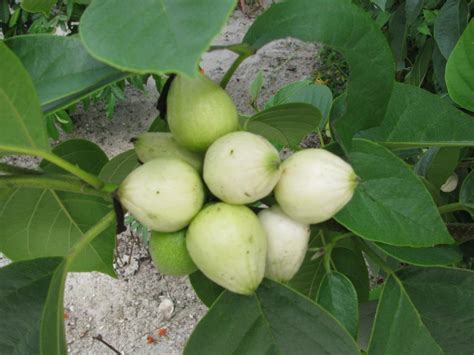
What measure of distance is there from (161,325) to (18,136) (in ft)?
6.20

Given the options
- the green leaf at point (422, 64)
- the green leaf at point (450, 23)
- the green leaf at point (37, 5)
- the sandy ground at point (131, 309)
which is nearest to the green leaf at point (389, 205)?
the green leaf at point (37, 5)

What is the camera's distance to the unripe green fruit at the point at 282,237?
0.48m

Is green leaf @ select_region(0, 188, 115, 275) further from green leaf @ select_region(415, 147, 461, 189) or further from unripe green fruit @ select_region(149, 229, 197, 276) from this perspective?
green leaf @ select_region(415, 147, 461, 189)

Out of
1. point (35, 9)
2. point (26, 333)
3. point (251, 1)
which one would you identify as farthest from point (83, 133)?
point (26, 333)

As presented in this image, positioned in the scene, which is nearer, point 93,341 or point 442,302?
point 442,302

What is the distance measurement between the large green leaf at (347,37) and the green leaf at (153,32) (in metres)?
0.12

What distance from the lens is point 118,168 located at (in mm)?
664

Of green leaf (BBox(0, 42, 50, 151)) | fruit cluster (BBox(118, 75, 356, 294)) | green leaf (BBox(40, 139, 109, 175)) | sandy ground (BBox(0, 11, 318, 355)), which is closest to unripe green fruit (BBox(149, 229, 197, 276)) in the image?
fruit cluster (BBox(118, 75, 356, 294))

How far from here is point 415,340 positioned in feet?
2.02

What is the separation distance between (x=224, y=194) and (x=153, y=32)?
153 mm

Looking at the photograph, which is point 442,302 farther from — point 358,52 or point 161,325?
point 161,325

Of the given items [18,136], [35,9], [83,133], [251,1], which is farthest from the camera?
[251,1]

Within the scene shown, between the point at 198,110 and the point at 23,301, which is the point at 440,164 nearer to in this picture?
the point at 198,110

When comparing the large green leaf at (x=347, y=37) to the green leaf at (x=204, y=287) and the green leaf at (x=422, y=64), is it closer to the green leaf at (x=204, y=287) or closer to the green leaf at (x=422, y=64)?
the green leaf at (x=204, y=287)
